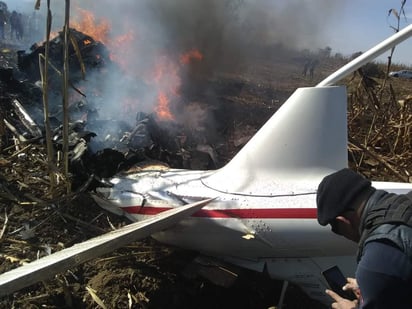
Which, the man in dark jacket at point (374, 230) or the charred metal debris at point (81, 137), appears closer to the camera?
the man in dark jacket at point (374, 230)

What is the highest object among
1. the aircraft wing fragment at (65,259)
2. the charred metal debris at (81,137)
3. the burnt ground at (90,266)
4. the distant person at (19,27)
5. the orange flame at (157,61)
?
the distant person at (19,27)

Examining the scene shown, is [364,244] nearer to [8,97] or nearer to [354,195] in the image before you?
[354,195]

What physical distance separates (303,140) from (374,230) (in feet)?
4.88

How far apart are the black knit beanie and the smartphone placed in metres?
1.46

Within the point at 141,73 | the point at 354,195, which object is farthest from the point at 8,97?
the point at 354,195

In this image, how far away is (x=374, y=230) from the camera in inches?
72.3

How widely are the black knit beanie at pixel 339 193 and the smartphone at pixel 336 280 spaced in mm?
1461

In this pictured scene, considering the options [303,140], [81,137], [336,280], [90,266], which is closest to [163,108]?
[81,137]

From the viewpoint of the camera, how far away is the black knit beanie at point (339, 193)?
1928mm

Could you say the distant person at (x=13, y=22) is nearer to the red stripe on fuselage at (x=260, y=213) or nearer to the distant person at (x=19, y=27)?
the distant person at (x=19, y=27)

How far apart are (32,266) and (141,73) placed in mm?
8841

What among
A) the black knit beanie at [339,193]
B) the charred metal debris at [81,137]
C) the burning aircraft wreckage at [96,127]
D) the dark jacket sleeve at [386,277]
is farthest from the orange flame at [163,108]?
the dark jacket sleeve at [386,277]

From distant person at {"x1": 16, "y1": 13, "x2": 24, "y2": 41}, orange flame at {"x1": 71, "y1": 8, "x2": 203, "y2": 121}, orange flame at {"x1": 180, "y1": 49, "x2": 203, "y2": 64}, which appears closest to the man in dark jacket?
orange flame at {"x1": 71, "y1": 8, "x2": 203, "y2": 121}

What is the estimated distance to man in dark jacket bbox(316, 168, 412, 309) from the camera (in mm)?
1711
